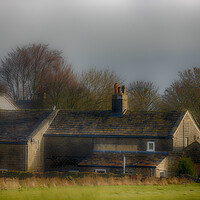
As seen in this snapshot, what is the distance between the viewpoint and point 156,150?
134 ft

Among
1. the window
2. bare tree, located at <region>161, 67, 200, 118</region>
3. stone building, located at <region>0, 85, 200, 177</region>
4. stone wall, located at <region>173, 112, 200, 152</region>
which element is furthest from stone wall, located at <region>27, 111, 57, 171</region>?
bare tree, located at <region>161, 67, 200, 118</region>

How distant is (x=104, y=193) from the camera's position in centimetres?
2505

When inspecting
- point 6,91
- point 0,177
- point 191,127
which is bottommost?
point 0,177

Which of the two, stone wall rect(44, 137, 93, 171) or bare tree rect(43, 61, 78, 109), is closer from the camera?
stone wall rect(44, 137, 93, 171)

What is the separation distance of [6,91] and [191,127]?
30.4 m

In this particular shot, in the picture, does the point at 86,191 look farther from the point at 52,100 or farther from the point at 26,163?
the point at 52,100

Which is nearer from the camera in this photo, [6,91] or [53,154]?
[53,154]

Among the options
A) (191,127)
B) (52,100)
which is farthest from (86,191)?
(52,100)

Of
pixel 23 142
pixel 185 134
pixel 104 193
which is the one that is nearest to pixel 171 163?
pixel 185 134

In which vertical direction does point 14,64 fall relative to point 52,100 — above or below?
above

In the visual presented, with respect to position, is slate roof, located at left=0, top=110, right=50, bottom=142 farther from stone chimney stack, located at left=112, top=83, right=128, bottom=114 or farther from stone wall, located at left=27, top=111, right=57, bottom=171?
stone chimney stack, located at left=112, top=83, right=128, bottom=114

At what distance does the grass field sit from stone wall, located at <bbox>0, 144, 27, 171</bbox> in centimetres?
1348

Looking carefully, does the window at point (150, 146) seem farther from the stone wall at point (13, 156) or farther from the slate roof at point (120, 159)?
the stone wall at point (13, 156)

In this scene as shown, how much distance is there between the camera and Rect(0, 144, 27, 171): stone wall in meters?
40.5
